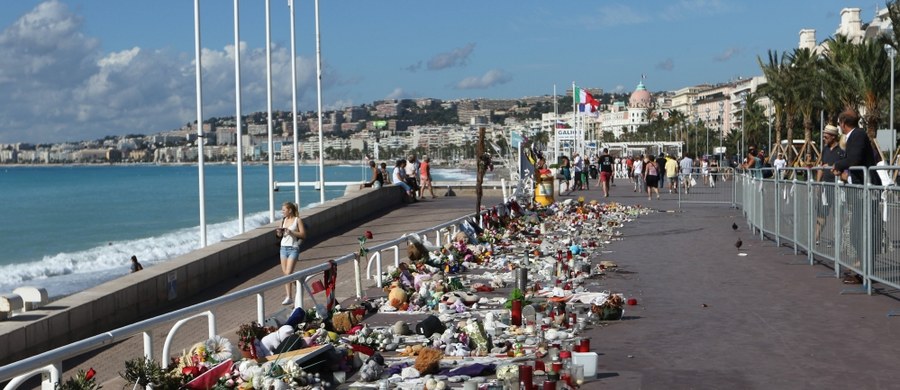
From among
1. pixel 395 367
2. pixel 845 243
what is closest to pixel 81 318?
pixel 395 367

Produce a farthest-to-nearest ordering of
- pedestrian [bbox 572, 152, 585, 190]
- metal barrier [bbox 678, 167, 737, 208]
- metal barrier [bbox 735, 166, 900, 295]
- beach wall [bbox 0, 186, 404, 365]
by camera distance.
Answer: pedestrian [bbox 572, 152, 585, 190] → metal barrier [bbox 678, 167, 737, 208] → metal barrier [bbox 735, 166, 900, 295] → beach wall [bbox 0, 186, 404, 365]

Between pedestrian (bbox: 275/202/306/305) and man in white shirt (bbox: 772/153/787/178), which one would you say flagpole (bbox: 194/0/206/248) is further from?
man in white shirt (bbox: 772/153/787/178)

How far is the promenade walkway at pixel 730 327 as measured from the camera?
8.30 meters

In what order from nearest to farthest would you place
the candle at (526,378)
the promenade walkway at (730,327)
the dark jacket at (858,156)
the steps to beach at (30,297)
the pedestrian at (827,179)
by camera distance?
the candle at (526,378), the promenade walkway at (730,327), the steps to beach at (30,297), the dark jacket at (858,156), the pedestrian at (827,179)

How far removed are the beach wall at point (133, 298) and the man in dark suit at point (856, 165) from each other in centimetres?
909

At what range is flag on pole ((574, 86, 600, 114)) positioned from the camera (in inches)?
2589

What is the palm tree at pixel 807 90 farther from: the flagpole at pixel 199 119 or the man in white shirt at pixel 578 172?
the flagpole at pixel 199 119

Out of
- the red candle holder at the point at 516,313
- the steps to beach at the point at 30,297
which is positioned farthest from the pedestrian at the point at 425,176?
the red candle holder at the point at 516,313

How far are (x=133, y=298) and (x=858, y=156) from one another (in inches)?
373

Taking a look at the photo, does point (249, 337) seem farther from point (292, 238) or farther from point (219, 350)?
point (292, 238)

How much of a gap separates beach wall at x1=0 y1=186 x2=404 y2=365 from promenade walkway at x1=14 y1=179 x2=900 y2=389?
0.47 metres

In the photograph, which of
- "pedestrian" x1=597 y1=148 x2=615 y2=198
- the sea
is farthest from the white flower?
"pedestrian" x1=597 y1=148 x2=615 y2=198

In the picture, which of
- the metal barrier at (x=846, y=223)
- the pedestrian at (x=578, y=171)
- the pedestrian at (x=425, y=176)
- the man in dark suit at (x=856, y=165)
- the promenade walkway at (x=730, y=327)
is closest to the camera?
the promenade walkway at (x=730, y=327)

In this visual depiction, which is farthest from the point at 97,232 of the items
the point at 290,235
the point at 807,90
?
the point at 290,235
